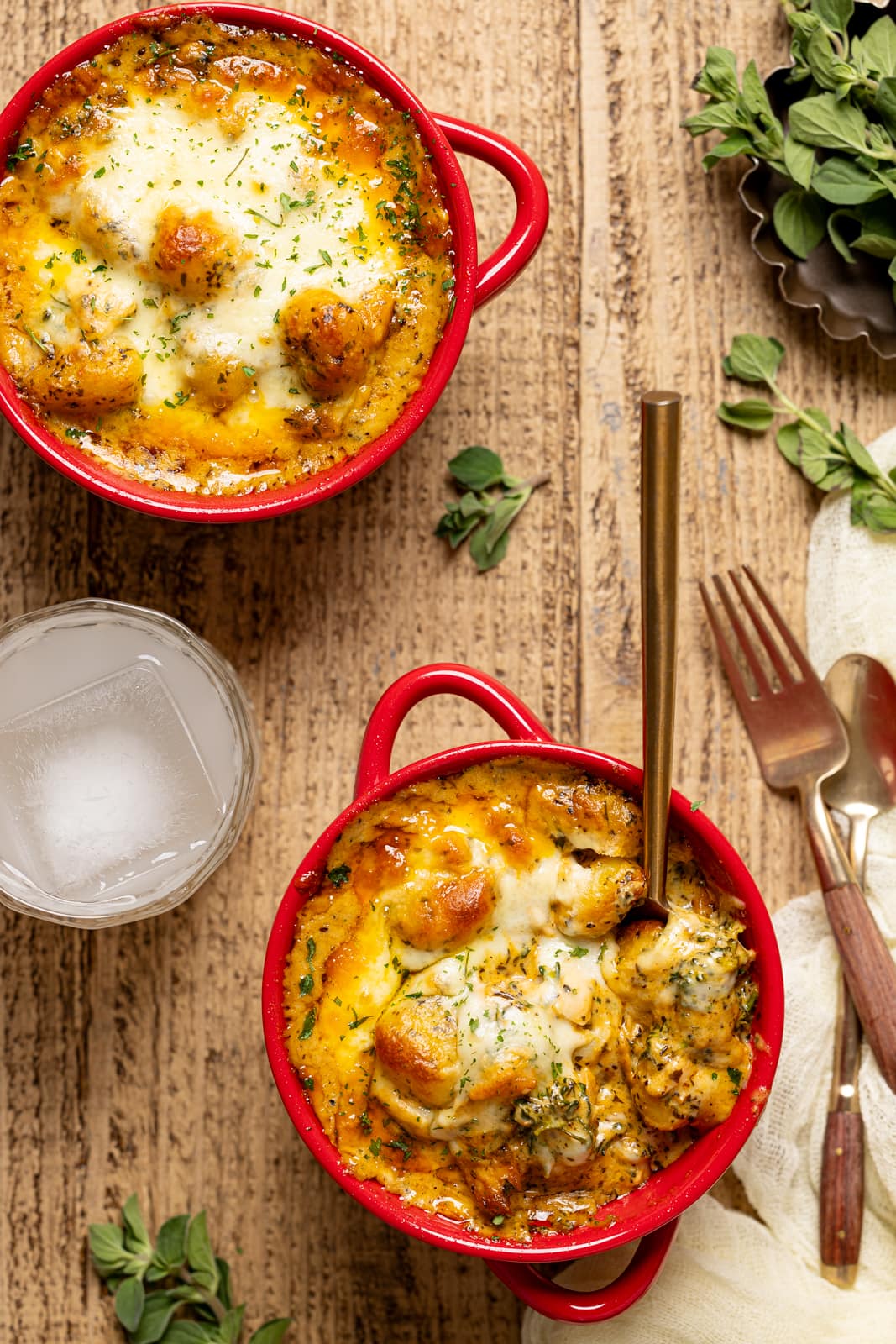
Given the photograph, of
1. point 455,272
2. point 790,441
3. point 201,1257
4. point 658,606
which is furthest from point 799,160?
point 201,1257

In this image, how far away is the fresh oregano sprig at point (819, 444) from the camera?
6.92 feet

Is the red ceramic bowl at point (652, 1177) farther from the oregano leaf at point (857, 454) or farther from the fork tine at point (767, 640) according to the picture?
the oregano leaf at point (857, 454)

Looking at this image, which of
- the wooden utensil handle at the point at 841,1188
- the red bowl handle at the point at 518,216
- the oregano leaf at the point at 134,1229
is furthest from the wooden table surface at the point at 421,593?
the wooden utensil handle at the point at 841,1188

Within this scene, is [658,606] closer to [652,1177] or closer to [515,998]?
[515,998]

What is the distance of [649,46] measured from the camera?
214 cm

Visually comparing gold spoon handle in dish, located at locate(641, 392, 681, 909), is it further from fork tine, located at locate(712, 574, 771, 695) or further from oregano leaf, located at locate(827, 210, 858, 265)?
oregano leaf, located at locate(827, 210, 858, 265)

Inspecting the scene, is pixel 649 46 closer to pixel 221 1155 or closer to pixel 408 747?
pixel 408 747

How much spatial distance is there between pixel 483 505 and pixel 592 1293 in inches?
45.9

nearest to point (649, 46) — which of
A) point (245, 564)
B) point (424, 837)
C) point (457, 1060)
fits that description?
point (245, 564)

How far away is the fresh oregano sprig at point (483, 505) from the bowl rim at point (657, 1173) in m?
0.45

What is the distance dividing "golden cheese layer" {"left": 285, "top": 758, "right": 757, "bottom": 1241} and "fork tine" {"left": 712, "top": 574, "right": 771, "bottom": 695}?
1.32 ft

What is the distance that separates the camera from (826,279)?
82.4 inches

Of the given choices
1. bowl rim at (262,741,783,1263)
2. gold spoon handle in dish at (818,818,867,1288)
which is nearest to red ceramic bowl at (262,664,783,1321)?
bowl rim at (262,741,783,1263)

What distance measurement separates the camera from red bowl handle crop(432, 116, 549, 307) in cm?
184
